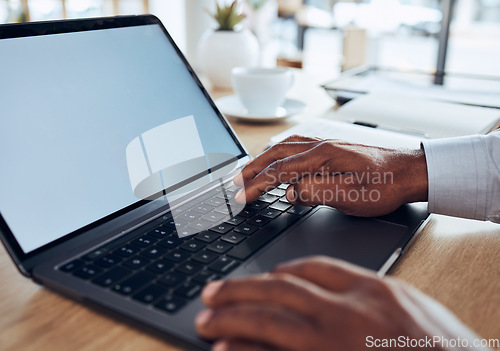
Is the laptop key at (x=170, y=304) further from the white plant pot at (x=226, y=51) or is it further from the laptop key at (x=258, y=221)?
the white plant pot at (x=226, y=51)

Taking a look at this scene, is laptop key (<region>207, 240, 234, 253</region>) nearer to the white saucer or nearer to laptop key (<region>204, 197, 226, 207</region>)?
laptop key (<region>204, 197, 226, 207</region>)

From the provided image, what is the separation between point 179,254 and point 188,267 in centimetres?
3

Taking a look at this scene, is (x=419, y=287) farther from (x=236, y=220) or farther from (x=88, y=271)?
(x=88, y=271)

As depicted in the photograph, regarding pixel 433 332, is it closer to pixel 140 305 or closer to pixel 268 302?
pixel 268 302

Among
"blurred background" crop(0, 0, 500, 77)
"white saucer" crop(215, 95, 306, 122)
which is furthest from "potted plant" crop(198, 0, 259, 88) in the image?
"blurred background" crop(0, 0, 500, 77)

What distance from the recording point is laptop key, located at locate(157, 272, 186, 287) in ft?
1.31

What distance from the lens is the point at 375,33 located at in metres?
4.86

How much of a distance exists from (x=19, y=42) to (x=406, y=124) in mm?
760

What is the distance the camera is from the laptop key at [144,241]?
0.47 m

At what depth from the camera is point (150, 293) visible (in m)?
0.39

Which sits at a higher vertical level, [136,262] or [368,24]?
[136,262]

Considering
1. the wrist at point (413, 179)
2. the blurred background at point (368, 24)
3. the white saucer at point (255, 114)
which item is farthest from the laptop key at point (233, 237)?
the blurred background at point (368, 24)

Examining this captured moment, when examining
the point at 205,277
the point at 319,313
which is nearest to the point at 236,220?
the point at 205,277

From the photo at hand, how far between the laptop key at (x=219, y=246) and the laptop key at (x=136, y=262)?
2.6 inches
